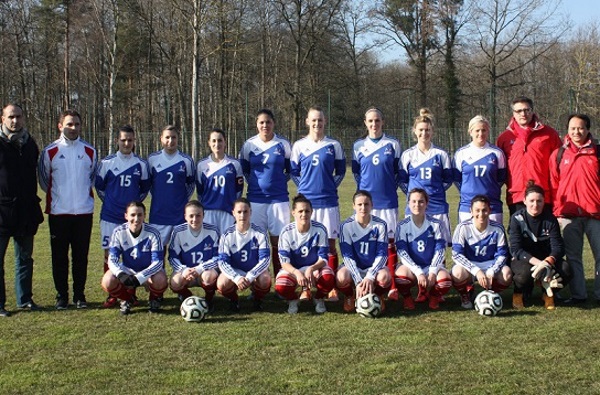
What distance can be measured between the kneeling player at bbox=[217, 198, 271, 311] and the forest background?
87.3ft

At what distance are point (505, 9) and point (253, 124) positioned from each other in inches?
594

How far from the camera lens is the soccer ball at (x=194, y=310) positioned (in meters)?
5.31

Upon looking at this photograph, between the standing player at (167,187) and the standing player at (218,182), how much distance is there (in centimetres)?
23

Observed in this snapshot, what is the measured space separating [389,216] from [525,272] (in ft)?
4.81

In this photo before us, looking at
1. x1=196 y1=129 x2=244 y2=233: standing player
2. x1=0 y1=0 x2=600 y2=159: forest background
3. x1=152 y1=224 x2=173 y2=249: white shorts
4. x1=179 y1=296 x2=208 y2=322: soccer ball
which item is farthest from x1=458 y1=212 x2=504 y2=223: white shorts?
x1=0 y1=0 x2=600 y2=159: forest background

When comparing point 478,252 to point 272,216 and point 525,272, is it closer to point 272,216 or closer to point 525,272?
point 525,272

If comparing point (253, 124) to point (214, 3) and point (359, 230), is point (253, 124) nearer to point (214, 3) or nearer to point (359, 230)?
point (214, 3)

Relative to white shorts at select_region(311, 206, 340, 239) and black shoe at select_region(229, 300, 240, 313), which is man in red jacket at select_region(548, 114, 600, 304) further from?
black shoe at select_region(229, 300, 240, 313)

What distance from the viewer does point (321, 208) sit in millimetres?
6438

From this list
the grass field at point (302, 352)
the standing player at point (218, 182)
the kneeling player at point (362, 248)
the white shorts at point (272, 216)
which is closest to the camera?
the grass field at point (302, 352)

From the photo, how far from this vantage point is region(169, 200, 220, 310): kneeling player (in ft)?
19.1

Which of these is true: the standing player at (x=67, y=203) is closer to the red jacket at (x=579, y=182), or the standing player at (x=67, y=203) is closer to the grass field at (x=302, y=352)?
the grass field at (x=302, y=352)

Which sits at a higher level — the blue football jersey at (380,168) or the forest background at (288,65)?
the forest background at (288,65)

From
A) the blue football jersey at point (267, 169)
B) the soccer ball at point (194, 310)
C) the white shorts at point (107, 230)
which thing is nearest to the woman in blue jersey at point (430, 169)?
the blue football jersey at point (267, 169)
